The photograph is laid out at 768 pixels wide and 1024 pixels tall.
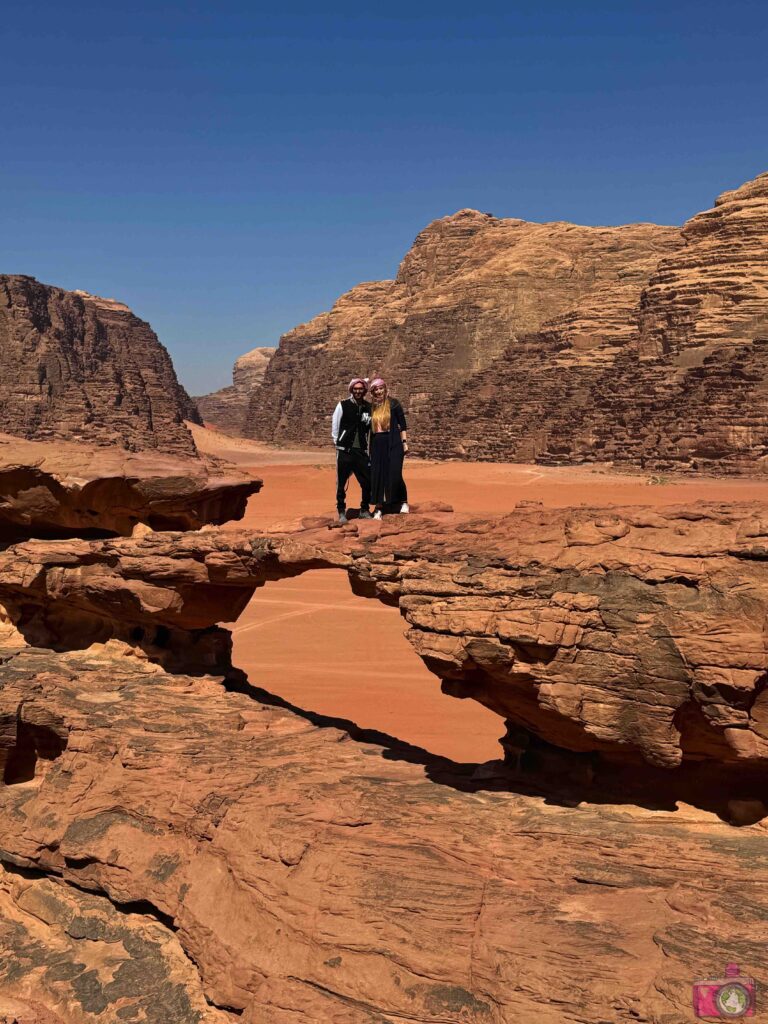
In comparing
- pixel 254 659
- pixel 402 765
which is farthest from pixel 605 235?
pixel 402 765

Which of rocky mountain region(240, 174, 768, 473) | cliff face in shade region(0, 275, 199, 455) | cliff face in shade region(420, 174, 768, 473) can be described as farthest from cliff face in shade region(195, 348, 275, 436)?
cliff face in shade region(420, 174, 768, 473)

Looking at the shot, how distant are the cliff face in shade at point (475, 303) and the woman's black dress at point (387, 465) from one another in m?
51.9

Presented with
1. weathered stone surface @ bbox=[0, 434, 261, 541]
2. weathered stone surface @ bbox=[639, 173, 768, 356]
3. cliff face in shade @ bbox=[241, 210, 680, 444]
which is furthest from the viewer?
cliff face in shade @ bbox=[241, 210, 680, 444]

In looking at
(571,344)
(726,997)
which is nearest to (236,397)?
(571,344)

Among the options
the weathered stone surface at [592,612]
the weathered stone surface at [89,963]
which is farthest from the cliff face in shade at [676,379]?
the weathered stone surface at [89,963]

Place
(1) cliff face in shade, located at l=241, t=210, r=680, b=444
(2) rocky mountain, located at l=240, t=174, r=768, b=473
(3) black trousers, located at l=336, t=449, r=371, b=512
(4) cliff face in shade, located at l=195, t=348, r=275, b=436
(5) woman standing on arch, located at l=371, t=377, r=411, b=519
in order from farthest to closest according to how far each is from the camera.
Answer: (4) cliff face in shade, located at l=195, t=348, r=275, b=436, (1) cliff face in shade, located at l=241, t=210, r=680, b=444, (2) rocky mountain, located at l=240, t=174, r=768, b=473, (3) black trousers, located at l=336, t=449, r=371, b=512, (5) woman standing on arch, located at l=371, t=377, r=411, b=519

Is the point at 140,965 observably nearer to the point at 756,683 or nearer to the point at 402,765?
the point at 402,765

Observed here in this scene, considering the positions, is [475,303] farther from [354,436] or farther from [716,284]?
[354,436]

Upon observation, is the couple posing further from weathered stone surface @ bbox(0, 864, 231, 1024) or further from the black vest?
weathered stone surface @ bbox(0, 864, 231, 1024)

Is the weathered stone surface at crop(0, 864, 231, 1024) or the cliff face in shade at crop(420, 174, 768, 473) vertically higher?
the cliff face in shade at crop(420, 174, 768, 473)

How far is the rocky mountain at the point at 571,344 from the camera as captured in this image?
43062 millimetres

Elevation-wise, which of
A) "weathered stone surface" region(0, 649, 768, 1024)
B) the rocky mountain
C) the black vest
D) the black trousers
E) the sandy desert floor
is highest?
the rocky mountain

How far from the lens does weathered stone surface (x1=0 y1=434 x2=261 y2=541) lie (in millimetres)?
6910

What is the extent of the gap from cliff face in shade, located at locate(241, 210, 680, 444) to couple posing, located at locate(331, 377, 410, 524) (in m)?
51.7
